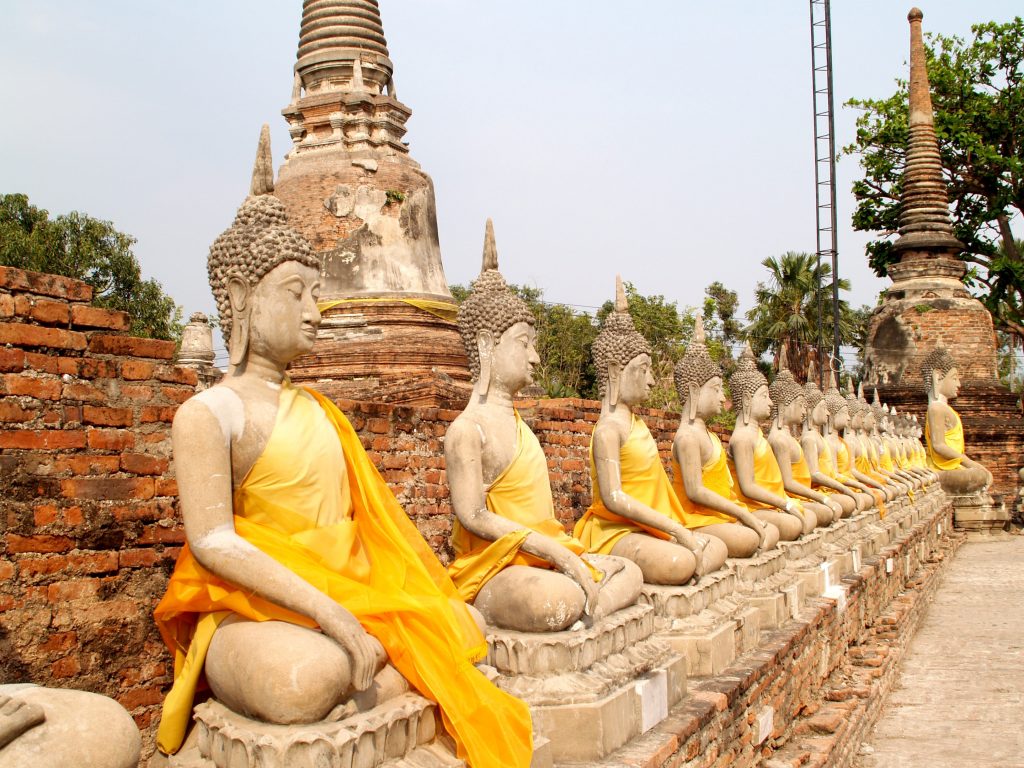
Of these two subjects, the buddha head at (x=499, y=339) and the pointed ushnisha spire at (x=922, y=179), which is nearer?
the buddha head at (x=499, y=339)

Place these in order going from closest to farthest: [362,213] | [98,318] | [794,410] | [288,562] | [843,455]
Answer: [288,562] < [98,318] < [794,410] < [362,213] < [843,455]

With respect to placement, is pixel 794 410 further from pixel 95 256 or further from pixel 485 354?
pixel 95 256

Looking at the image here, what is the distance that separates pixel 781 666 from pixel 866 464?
27.6 ft

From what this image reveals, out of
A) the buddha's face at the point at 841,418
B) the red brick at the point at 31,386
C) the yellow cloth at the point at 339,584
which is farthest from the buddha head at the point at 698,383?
the buddha's face at the point at 841,418

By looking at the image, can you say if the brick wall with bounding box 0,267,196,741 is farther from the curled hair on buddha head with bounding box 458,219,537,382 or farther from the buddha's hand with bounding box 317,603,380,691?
the buddha's hand with bounding box 317,603,380,691

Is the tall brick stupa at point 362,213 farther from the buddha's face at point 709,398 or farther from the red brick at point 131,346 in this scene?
the red brick at point 131,346

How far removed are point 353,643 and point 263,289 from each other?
106cm

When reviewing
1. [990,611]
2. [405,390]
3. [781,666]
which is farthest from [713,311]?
[781,666]

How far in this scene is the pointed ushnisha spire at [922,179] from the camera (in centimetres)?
2725

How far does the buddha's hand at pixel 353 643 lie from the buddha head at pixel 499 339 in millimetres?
1816

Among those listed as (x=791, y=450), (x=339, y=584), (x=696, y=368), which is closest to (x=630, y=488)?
(x=696, y=368)

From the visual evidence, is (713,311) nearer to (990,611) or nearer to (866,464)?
(866,464)

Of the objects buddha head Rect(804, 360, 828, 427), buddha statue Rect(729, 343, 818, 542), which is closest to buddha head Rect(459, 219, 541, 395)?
buddha statue Rect(729, 343, 818, 542)

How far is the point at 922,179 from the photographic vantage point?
27.5 meters
